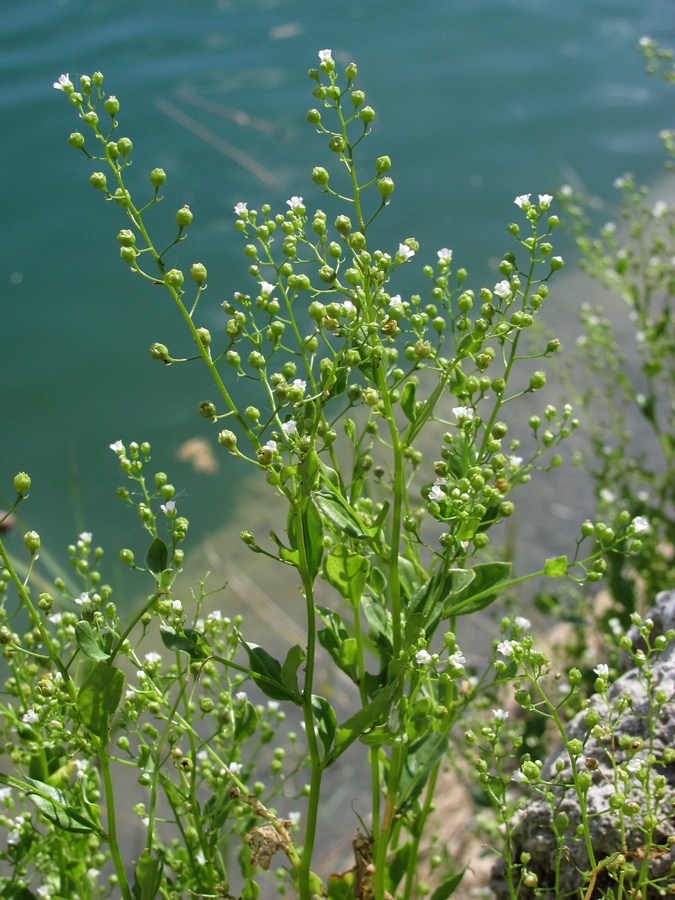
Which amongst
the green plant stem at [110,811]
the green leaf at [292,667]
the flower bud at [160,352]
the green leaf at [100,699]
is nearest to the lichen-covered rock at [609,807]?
the green leaf at [292,667]

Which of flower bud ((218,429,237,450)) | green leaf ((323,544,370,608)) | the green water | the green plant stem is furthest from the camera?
the green water

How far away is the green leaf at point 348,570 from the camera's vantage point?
5.22 feet

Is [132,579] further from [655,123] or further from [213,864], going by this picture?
[655,123]

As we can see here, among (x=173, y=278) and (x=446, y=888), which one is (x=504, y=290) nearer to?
(x=173, y=278)

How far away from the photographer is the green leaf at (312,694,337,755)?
1570 mm

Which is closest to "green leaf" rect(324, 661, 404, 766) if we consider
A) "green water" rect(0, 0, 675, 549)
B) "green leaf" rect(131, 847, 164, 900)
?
"green leaf" rect(131, 847, 164, 900)

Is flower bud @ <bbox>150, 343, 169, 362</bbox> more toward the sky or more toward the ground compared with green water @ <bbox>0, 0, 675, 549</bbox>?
more toward the ground

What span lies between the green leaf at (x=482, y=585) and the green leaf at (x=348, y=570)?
14 centimetres

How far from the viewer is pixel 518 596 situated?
152 inches

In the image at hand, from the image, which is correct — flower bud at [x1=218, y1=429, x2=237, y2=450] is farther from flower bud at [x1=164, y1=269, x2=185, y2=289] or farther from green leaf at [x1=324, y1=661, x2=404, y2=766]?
green leaf at [x1=324, y1=661, x2=404, y2=766]

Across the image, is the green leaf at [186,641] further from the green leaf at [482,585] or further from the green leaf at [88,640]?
the green leaf at [482,585]

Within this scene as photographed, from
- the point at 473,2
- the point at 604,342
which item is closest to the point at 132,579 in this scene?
the point at 604,342

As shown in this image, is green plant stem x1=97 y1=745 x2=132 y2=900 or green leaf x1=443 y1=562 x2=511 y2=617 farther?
green leaf x1=443 y1=562 x2=511 y2=617

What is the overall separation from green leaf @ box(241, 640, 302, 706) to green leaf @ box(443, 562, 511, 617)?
27cm
